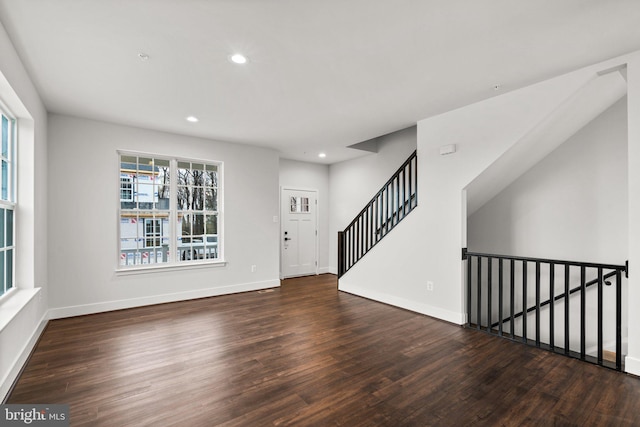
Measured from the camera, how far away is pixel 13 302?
8.73 ft

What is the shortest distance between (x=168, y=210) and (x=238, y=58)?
312cm

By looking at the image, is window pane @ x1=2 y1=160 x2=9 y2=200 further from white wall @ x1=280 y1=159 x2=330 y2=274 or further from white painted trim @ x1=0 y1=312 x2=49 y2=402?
white wall @ x1=280 y1=159 x2=330 y2=274

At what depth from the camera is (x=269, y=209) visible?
5770 mm

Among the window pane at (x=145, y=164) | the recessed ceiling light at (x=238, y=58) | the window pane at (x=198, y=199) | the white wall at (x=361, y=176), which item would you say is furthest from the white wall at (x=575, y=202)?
the window pane at (x=145, y=164)

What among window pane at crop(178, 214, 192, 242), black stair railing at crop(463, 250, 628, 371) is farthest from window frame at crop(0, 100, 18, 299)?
black stair railing at crop(463, 250, 628, 371)

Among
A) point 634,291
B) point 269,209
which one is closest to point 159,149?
point 269,209

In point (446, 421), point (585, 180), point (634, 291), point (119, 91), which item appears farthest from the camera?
point (585, 180)

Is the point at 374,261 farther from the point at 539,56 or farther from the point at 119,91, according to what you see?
the point at 119,91

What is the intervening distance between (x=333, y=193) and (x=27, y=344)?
18.9 ft

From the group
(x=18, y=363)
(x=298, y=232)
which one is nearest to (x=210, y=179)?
(x=298, y=232)

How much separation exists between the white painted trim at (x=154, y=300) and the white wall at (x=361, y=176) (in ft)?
7.51

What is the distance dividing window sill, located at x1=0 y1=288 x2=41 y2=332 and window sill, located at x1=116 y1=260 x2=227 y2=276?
1.30 meters

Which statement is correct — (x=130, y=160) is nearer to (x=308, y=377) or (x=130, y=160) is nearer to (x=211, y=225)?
(x=211, y=225)

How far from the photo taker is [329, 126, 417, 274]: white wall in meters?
5.80
